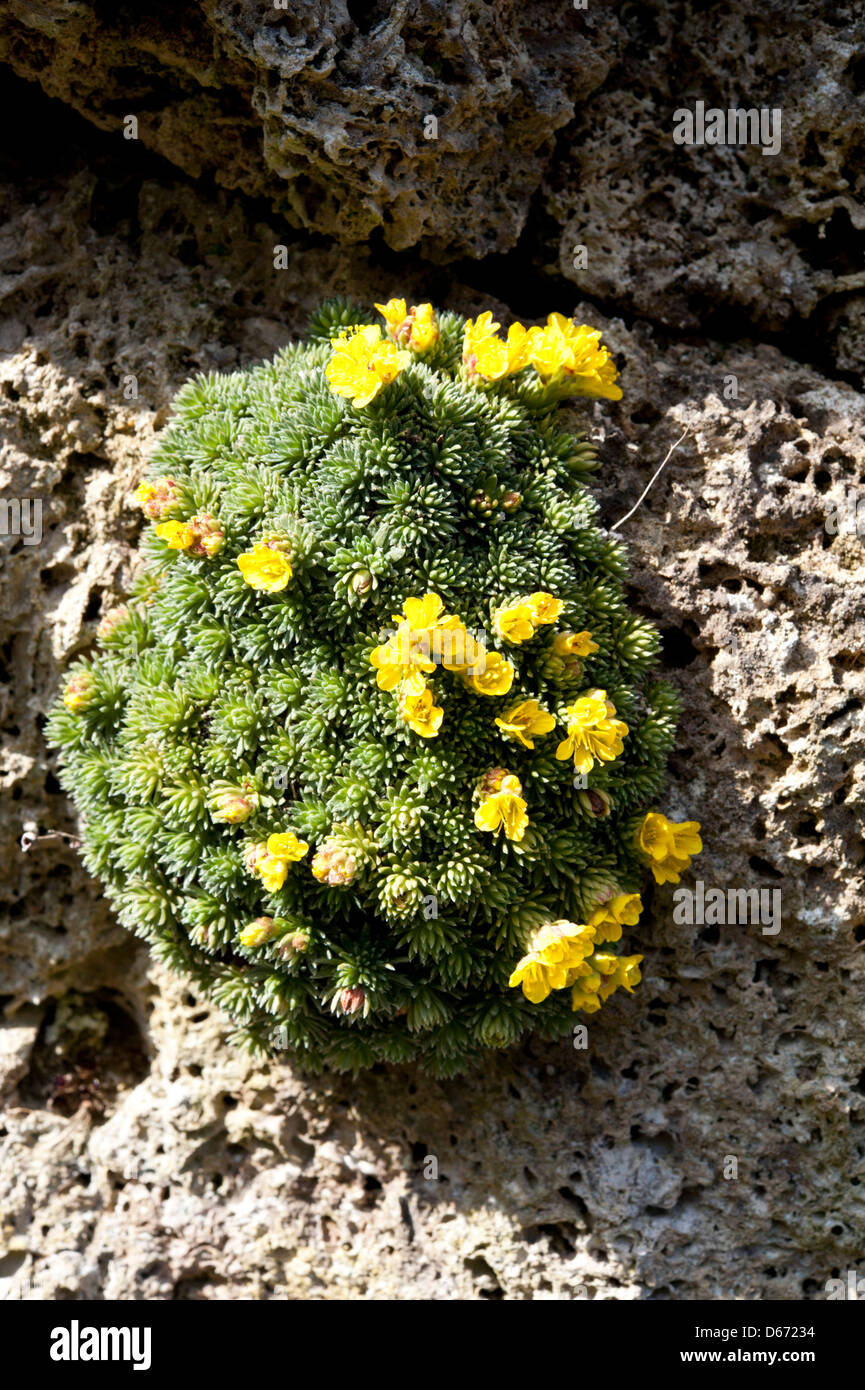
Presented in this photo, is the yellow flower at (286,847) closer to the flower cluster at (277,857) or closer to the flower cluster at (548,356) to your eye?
the flower cluster at (277,857)

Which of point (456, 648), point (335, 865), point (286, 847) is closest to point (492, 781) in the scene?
point (456, 648)

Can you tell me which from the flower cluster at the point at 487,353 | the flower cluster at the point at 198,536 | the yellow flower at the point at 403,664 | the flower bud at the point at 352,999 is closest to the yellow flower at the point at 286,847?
the flower bud at the point at 352,999

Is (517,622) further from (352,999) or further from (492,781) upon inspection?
(352,999)

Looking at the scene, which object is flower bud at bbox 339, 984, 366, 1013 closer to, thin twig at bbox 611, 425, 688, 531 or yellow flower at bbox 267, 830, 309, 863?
yellow flower at bbox 267, 830, 309, 863

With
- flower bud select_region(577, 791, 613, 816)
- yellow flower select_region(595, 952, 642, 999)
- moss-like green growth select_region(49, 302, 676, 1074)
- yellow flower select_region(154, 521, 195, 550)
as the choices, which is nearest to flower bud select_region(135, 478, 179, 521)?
moss-like green growth select_region(49, 302, 676, 1074)

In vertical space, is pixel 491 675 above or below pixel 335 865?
above

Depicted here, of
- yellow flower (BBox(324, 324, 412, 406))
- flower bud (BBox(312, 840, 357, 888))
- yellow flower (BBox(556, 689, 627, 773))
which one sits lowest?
flower bud (BBox(312, 840, 357, 888))
